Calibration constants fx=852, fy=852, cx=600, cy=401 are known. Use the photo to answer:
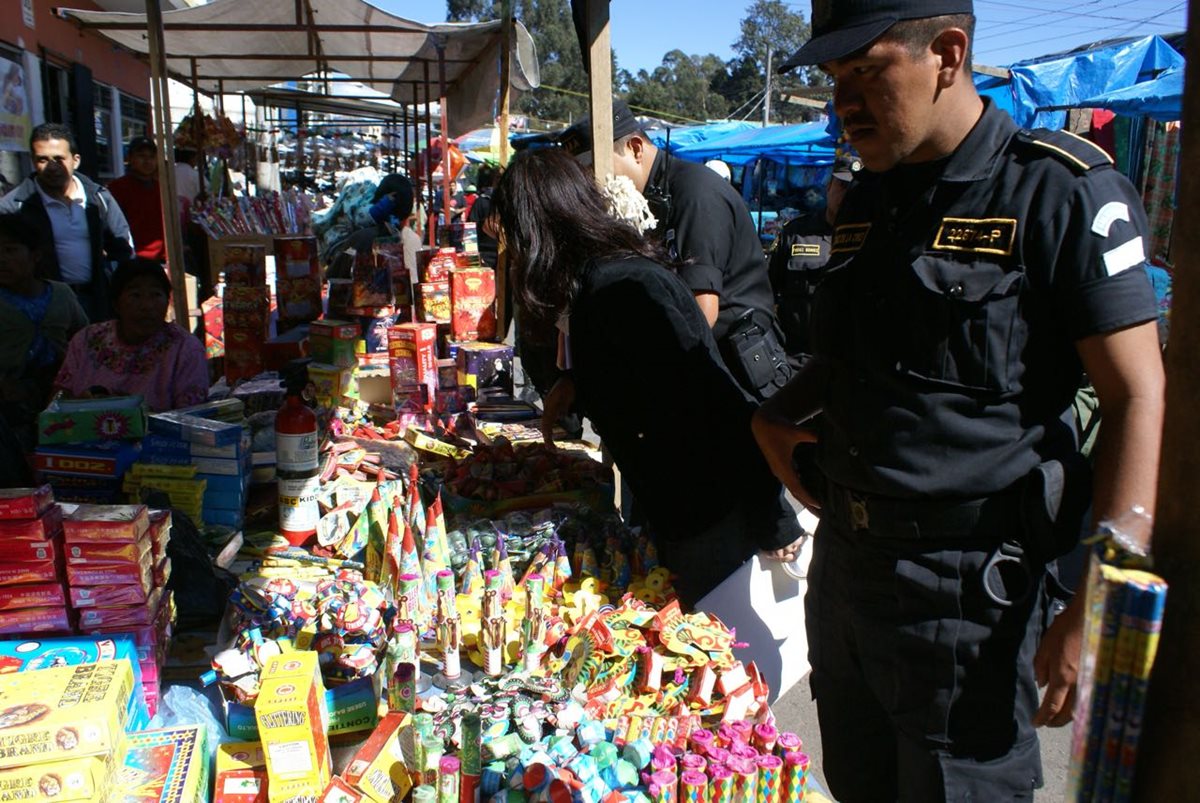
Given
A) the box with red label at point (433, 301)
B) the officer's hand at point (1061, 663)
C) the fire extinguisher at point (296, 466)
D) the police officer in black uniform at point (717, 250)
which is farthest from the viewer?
the box with red label at point (433, 301)

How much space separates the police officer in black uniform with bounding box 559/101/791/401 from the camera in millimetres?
3010

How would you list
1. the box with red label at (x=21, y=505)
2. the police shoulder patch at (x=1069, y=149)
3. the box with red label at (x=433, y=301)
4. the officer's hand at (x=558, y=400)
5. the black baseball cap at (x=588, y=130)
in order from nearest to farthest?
1. the police shoulder patch at (x=1069, y=149)
2. the box with red label at (x=21, y=505)
3. the officer's hand at (x=558, y=400)
4. the black baseball cap at (x=588, y=130)
5. the box with red label at (x=433, y=301)

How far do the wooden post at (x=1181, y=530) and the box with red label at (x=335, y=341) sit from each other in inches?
156

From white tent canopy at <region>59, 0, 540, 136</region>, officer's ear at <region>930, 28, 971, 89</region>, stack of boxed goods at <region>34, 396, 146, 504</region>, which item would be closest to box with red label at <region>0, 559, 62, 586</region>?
stack of boxed goods at <region>34, 396, 146, 504</region>

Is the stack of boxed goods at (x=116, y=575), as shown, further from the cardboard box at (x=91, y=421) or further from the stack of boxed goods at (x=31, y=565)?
the cardboard box at (x=91, y=421)

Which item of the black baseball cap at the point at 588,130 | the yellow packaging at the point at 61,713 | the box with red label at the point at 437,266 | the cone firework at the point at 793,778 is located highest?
the black baseball cap at the point at 588,130

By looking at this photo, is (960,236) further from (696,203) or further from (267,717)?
(696,203)

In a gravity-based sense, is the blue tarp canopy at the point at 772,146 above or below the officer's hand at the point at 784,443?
above

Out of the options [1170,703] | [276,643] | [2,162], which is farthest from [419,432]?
[2,162]

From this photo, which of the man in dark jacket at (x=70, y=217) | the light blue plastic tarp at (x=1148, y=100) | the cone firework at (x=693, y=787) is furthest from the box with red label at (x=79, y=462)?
the light blue plastic tarp at (x=1148, y=100)

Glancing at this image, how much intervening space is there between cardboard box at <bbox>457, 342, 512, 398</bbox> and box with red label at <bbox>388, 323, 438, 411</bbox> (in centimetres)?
52

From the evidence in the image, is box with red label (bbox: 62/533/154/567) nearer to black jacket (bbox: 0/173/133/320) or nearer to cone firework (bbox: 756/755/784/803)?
cone firework (bbox: 756/755/784/803)

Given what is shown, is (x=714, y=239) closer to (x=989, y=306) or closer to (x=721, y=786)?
(x=989, y=306)

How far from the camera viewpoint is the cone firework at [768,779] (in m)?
1.75
